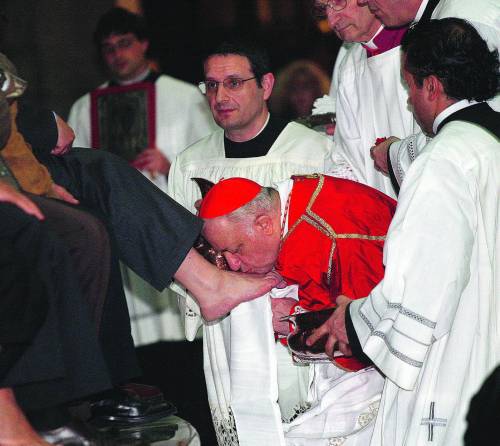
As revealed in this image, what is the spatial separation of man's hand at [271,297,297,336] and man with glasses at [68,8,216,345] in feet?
9.46

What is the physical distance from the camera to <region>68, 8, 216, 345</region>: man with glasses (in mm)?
8109

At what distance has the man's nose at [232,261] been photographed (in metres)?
5.09

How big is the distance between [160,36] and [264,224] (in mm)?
7206

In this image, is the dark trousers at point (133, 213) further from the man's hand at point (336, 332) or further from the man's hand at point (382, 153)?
the man's hand at point (382, 153)

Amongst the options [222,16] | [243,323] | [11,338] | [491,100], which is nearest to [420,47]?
[491,100]

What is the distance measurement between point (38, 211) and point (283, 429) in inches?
59.4

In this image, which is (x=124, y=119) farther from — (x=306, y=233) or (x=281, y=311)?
(x=306, y=233)

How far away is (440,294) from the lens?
424 cm

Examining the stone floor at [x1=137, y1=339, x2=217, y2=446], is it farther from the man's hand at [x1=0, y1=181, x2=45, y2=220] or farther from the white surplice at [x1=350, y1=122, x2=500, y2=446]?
the man's hand at [x1=0, y1=181, x2=45, y2=220]

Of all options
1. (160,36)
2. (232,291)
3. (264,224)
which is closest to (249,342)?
(232,291)

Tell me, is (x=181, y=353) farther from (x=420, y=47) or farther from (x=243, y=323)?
(x=420, y=47)

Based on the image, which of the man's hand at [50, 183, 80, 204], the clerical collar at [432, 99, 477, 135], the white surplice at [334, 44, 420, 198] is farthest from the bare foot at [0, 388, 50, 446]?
the white surplice at [334, 44, 420, 198]

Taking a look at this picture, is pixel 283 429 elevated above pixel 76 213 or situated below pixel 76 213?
below

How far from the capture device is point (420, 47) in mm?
4488
